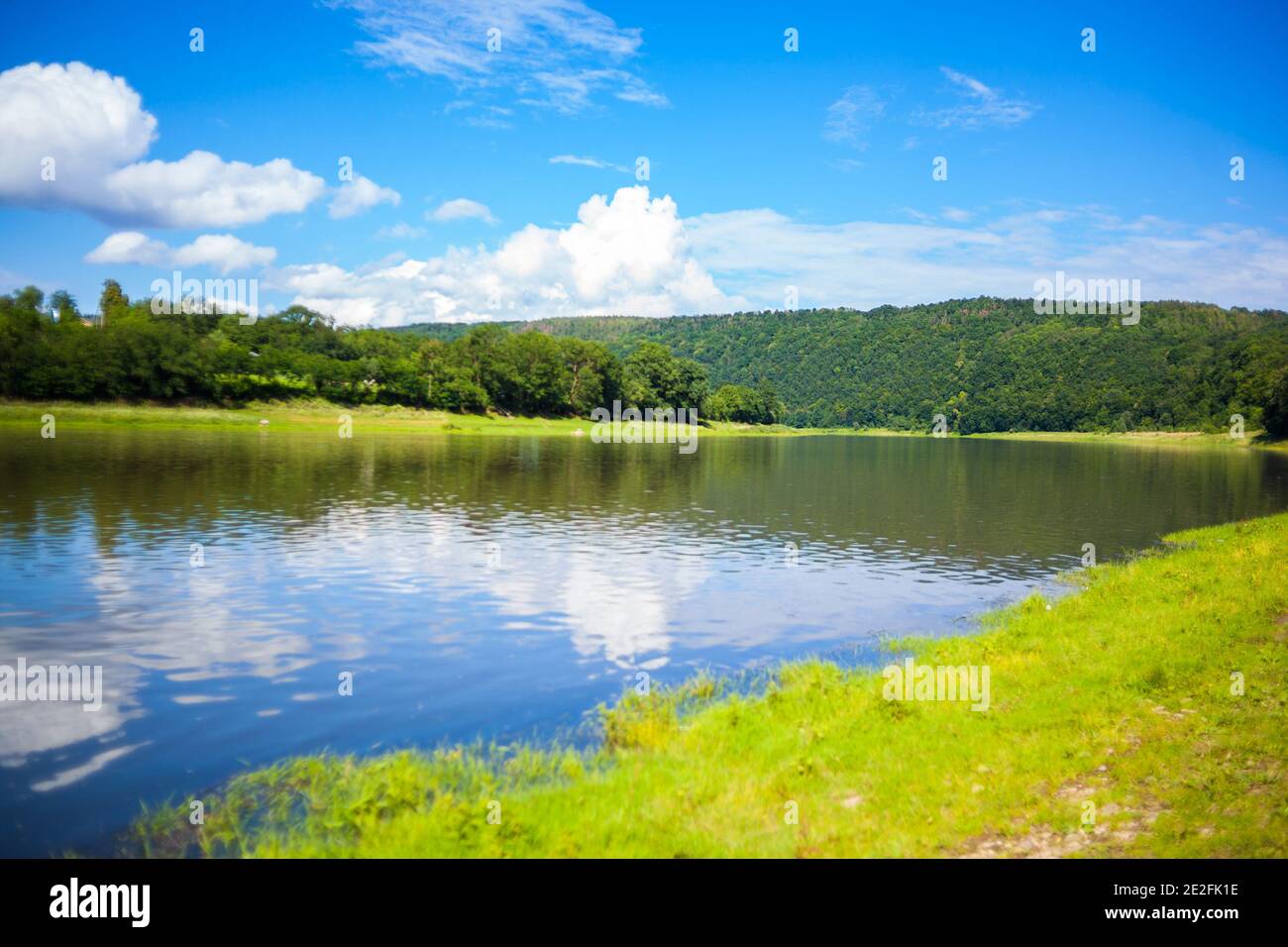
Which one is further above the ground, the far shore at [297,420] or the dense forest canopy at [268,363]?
the dense forest canopy at [268,363]

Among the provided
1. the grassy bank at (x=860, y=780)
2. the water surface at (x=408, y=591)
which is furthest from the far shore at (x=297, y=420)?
the grassy bank at (x=860, y=780)

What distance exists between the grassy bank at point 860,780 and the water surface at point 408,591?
83.0 inches

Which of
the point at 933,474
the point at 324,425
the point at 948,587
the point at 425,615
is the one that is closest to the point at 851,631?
the point at 948,587

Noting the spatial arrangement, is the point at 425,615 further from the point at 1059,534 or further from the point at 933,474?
the point at 933,474

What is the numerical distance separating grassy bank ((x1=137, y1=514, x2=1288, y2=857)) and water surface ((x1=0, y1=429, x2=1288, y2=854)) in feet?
6.92

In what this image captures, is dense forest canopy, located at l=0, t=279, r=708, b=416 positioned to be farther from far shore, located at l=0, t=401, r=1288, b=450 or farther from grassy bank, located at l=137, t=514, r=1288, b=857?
grassy bank, located at l=137, t=514, r=1288, b=857

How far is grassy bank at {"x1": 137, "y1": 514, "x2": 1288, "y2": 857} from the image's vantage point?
33.2 feet

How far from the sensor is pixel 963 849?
9.90 m

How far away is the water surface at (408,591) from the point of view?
15211 millimetres

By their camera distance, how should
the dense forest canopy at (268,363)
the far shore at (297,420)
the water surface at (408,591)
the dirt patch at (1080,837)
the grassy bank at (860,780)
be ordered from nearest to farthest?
the dirt patch at (1080,837) < the grassy bank at (860,780) < the water surface at (408,591) < the far shore at (297,420) < the dense forest canopy at (268,363)

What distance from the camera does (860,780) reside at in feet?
40.3

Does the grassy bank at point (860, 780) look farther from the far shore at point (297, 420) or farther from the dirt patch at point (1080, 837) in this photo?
the far shore at point (297, 420)

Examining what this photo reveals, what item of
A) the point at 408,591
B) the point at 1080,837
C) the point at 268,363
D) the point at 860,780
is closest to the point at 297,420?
the point at 268,363
